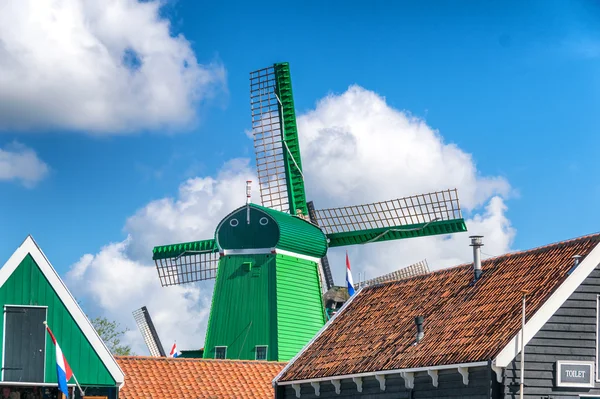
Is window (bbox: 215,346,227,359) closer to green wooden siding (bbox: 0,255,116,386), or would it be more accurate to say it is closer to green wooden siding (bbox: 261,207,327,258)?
green wooden siding (bbox: 261,207,327,258)

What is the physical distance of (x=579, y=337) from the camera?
26.7 meters

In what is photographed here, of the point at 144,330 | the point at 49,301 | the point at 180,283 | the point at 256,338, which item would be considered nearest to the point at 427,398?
the point at 49,301

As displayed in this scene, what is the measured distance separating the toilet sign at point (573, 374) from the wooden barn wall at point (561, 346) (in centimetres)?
13

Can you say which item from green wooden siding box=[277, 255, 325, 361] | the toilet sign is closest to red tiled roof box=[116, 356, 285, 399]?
green wooden siding box=[277, 255, 325, 361]

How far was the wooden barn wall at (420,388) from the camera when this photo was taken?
26484 mm

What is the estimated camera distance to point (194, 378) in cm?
3559

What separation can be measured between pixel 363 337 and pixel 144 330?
2424 cm

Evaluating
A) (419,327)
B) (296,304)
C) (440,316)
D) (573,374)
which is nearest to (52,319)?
(419,327)

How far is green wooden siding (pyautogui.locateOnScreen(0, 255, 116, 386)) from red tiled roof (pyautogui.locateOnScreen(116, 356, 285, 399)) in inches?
167

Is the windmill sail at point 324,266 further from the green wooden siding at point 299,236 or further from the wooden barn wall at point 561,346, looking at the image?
the wooden barn wall at point 561,346

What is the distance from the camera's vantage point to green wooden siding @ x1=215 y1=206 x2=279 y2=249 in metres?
44.6

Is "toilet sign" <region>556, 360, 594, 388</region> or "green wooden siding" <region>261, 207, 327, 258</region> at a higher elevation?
"green wooden siding" <region>261, 207, 327, 258</region>

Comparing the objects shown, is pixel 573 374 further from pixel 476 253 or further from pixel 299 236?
pixel 299 236

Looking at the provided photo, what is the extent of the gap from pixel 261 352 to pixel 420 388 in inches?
613
